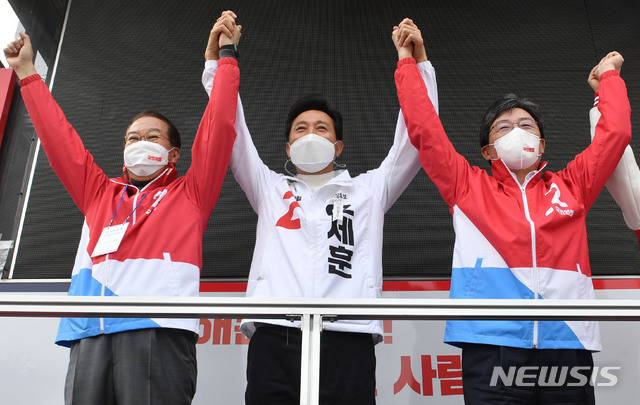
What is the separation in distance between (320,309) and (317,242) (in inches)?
19.1

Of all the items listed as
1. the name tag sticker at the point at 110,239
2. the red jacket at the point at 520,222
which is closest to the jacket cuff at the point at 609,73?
the red jacket at the point at 520,222

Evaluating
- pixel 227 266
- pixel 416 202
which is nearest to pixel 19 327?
pixel 227 266

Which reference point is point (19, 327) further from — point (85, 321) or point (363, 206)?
point (363, 206)

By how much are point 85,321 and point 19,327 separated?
17 cm

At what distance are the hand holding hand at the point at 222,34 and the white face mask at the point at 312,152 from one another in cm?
39

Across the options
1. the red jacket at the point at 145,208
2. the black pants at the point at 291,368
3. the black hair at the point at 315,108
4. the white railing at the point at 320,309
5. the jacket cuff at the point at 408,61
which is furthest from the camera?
the black hair at the point at 315,108

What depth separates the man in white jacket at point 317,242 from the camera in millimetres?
1487

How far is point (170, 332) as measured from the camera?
1.53 m

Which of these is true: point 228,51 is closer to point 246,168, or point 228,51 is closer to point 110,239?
point 246,168

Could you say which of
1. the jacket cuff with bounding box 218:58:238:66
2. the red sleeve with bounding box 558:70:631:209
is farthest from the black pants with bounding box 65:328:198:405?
the red sleeve with bounding box 558:70:631:209

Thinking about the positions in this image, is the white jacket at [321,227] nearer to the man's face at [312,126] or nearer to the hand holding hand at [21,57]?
→ the man's face at [312,126]

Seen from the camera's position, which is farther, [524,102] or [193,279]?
[524,102]

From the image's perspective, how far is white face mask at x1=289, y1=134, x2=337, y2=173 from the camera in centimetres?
192
